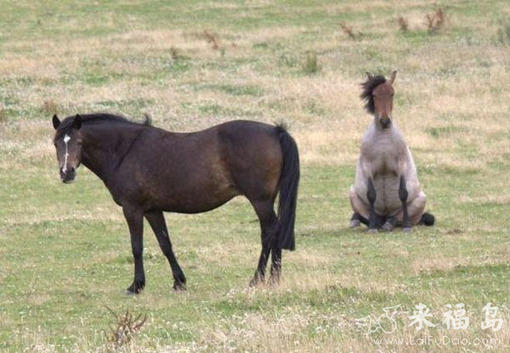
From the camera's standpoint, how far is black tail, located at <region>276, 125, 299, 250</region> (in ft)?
43.2

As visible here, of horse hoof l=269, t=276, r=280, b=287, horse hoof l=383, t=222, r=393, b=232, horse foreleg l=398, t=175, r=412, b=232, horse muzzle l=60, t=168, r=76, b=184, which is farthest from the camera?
horse hoof l=383, t=222, r=393, b=232

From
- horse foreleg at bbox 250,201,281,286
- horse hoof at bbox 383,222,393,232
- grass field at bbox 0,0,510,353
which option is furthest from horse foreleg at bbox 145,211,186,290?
horse hoof at bbox 383,222,393,232

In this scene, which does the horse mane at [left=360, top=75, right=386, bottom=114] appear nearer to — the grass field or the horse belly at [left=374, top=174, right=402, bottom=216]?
the horse belly at [left=374, top=174, right=402, bottom=216]

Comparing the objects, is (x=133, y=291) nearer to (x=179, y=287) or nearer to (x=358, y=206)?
(x=179, y=287)

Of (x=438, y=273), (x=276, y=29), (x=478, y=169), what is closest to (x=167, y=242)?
(x=438, y=273)

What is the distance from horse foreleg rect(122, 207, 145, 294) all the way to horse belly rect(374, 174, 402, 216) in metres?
5.88

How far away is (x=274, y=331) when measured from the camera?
30.9 feet

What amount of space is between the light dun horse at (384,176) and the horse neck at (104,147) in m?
5.37

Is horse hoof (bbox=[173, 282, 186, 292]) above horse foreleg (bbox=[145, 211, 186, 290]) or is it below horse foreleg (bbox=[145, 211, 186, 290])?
below

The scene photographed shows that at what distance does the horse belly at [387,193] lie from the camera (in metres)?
18.7

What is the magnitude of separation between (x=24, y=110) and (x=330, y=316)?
72.1 ft

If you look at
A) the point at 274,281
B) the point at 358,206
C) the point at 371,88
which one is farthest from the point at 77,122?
the point at 358,206

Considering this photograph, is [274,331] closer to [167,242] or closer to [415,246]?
[167,242]

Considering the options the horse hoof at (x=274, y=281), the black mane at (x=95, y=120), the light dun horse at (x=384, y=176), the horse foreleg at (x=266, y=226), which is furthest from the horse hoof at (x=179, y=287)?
the light dun horse at (x=384, y=176)
